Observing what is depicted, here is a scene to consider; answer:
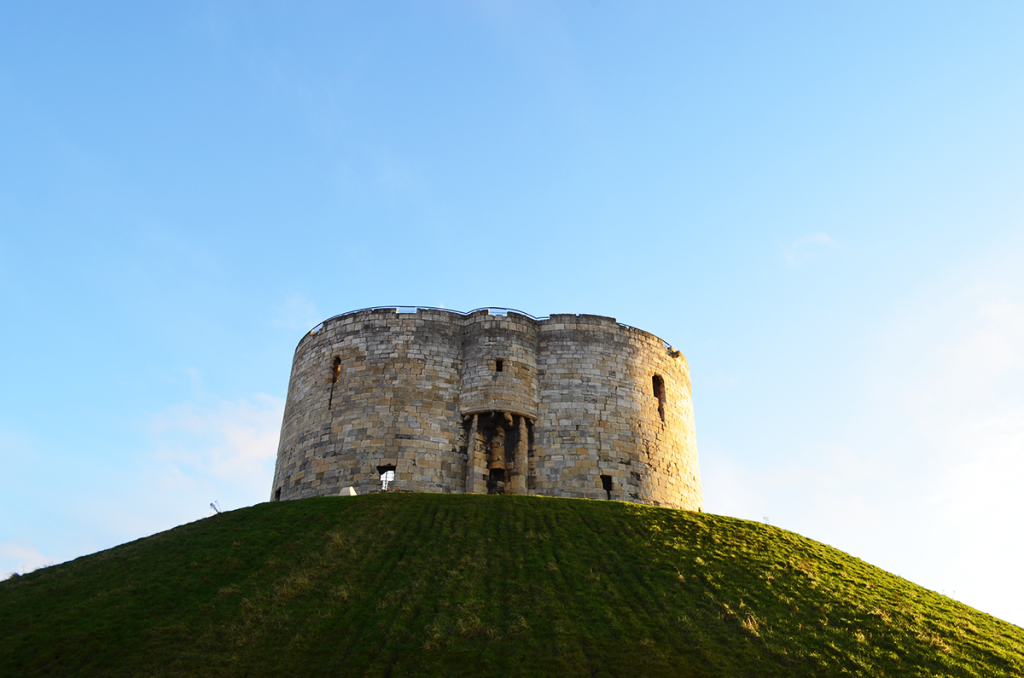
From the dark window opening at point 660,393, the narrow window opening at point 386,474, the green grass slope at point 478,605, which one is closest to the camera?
the green grass slope at point 478,605

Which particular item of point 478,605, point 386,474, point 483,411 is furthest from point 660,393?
point 478,605

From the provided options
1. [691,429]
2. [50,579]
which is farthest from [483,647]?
[691,429]

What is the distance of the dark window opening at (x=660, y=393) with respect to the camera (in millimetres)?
30000

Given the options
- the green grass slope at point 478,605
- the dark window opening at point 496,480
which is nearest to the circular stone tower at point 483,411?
the dark window opening at point 496,480

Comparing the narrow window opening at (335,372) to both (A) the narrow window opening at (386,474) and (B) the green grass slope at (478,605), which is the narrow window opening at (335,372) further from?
(B) the green grass slope at (478,605)

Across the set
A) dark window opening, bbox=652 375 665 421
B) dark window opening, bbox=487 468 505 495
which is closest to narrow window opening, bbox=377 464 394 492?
dark window opening, bbox=487 468 505 495

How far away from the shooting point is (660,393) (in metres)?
30.6

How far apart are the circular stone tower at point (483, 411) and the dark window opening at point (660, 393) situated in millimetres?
47

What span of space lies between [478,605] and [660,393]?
16791 millimetres

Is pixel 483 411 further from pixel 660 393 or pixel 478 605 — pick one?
pixel 478 605

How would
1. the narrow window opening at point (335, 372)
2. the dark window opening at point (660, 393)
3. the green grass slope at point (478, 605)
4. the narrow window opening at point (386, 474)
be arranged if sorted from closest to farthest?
the green grass slope at point (478, 605) < the narrow window opening at point (386, 474) < the narrow window opening at point (335, 372) < the dark window opening at point (660, 393)

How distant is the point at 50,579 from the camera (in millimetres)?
17828

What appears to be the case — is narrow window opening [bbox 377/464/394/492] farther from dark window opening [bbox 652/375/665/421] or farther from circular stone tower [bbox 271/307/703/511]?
dark window opening [bbox 652/375/665/421]

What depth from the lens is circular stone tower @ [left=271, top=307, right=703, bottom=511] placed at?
26656mm
